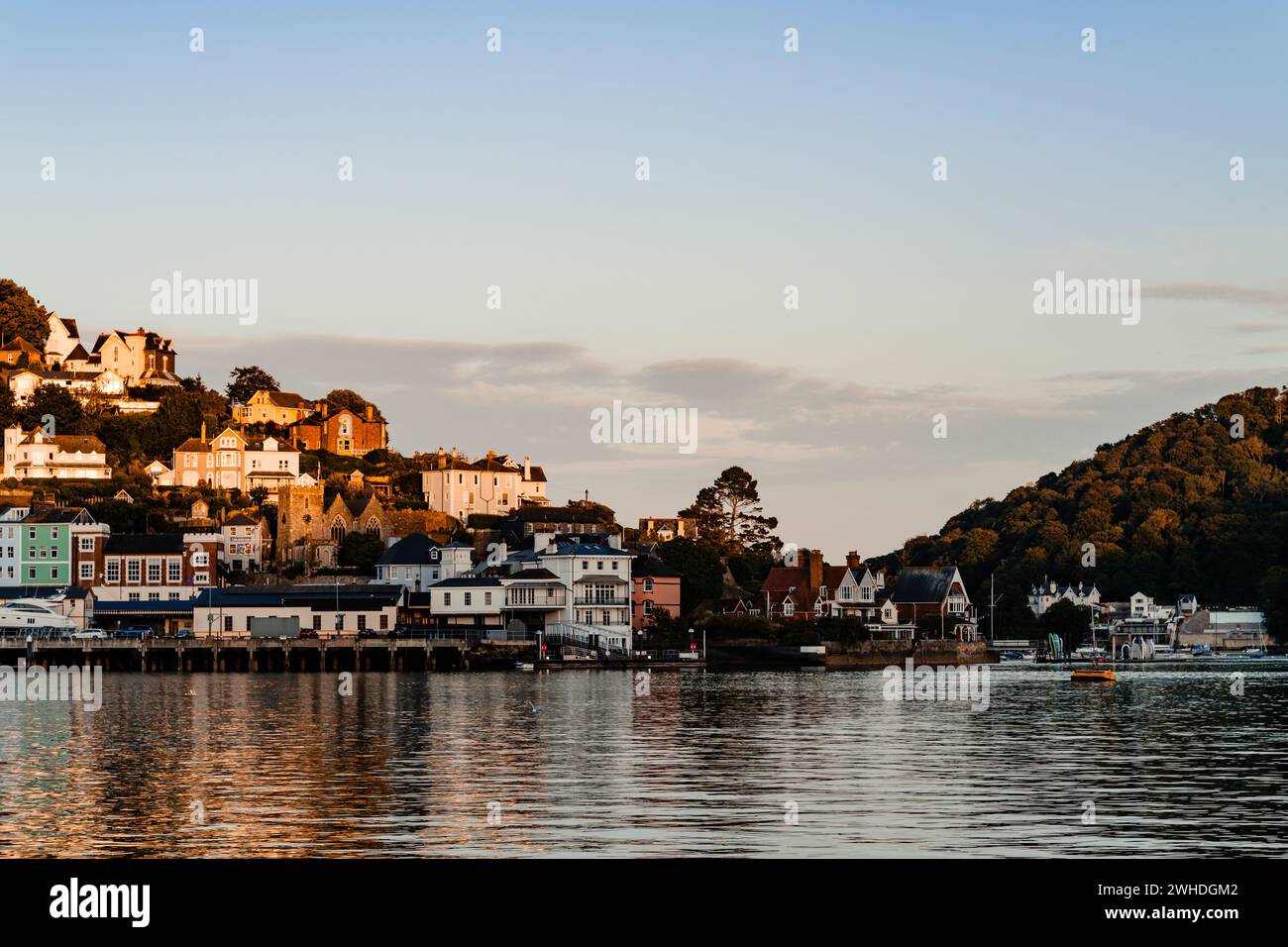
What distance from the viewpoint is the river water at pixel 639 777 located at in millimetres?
26625

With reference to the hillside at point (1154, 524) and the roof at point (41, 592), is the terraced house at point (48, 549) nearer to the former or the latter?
the roof at point (41, 592)

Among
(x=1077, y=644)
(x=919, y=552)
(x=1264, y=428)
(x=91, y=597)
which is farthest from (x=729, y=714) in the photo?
(x=1264, y=428)

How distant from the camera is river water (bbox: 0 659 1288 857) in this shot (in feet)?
87.4

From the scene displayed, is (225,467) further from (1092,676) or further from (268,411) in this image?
(1092,676)

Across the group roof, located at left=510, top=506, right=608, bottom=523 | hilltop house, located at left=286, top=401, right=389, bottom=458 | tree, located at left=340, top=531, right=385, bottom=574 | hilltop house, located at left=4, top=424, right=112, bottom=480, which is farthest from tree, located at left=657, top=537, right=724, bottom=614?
hilltop house, located at left=4, top=424, right=112, bottom=480

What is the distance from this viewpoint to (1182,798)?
3253 cm

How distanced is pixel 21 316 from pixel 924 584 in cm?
9989

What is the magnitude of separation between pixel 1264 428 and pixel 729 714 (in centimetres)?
15475

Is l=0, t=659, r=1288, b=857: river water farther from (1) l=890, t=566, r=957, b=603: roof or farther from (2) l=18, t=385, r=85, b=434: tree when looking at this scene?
(2) l=18, t=385, r=85, b=434: tree

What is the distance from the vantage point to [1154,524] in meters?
168

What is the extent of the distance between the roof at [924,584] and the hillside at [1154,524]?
58.0 ft

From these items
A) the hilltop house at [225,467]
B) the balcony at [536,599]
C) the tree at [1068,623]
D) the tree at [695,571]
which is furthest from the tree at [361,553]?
the tree at [1068,623]

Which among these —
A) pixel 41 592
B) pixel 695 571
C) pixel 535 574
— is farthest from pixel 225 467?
pixel 535 574
